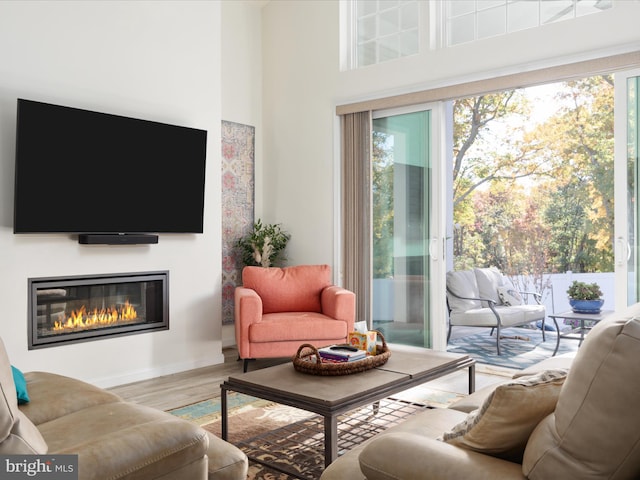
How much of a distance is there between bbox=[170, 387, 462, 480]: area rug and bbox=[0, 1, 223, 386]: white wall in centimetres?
96

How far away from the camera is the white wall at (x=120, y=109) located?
372cm

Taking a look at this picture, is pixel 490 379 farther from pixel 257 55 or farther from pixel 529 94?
pixel 529 94

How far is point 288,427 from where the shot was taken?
3168mm

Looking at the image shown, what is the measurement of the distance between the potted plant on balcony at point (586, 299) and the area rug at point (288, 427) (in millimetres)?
1917

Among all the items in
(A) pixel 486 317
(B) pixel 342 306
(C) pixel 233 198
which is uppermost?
(C) pixel 233 198

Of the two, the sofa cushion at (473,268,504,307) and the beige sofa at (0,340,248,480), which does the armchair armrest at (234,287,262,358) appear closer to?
the beige sofa at (0,340,248,480)

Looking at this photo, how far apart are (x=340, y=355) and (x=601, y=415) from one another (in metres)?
1.74

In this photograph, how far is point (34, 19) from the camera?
3809mm

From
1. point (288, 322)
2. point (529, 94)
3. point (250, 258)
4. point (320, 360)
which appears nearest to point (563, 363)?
point (320, 360)

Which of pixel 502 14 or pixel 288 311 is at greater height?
pixel 502 14

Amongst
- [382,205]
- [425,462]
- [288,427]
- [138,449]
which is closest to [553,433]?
[425,462]

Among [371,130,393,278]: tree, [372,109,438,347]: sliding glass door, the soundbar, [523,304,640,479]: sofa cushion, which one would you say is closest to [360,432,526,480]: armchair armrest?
[523,304,640,479]: sofa cushion

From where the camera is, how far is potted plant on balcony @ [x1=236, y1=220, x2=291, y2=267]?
5598mm

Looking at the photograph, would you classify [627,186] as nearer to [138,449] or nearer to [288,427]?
[288,427]
